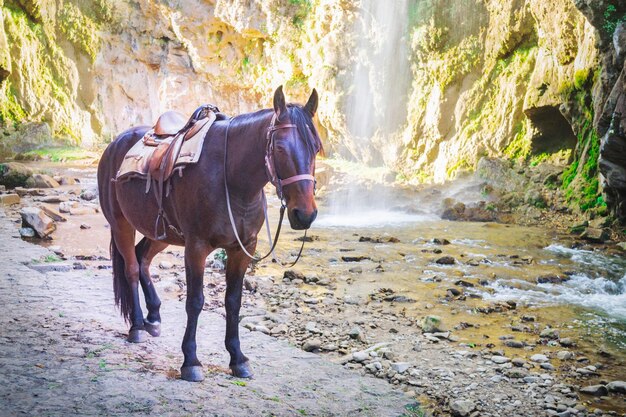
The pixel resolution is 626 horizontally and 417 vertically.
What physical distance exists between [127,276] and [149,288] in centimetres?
24

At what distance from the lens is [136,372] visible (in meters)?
3.35

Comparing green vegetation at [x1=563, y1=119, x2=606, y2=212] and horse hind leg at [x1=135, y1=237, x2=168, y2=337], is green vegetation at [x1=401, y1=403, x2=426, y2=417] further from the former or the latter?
green vegetation at [x1=563, y1=119, x2=606, y2=212]

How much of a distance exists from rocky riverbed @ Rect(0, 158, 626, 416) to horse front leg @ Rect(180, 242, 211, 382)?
64.8 inches

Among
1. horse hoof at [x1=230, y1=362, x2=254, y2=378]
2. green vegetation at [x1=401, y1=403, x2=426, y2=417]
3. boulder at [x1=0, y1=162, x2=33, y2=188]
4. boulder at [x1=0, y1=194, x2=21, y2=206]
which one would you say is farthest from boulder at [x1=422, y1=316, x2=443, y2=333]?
boulder at [x1=0, y1=162, x2=33, y2=188]

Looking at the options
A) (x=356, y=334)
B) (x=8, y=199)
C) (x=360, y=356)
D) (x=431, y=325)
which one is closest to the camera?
(x=360, y=356)

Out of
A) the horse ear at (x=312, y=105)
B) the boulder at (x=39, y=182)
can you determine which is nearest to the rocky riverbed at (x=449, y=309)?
the horse ear at (x=312, y=105)

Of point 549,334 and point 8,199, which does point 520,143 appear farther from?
point 8,199

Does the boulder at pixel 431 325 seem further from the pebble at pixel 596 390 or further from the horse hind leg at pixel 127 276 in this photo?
the horse hind leg at pixel 127 276

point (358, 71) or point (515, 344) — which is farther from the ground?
point (358, 71)

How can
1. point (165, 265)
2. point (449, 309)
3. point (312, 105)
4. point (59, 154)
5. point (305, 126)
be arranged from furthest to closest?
point (59, 154), point (165, 265), point (449, 309), point (312, 105), point (305, 126)

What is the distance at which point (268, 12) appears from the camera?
26625 millimetres

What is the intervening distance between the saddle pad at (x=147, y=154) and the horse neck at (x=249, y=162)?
31cm

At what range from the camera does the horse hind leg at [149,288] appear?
434 centimetres

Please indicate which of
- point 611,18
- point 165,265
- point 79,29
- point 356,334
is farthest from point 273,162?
point 79,29
